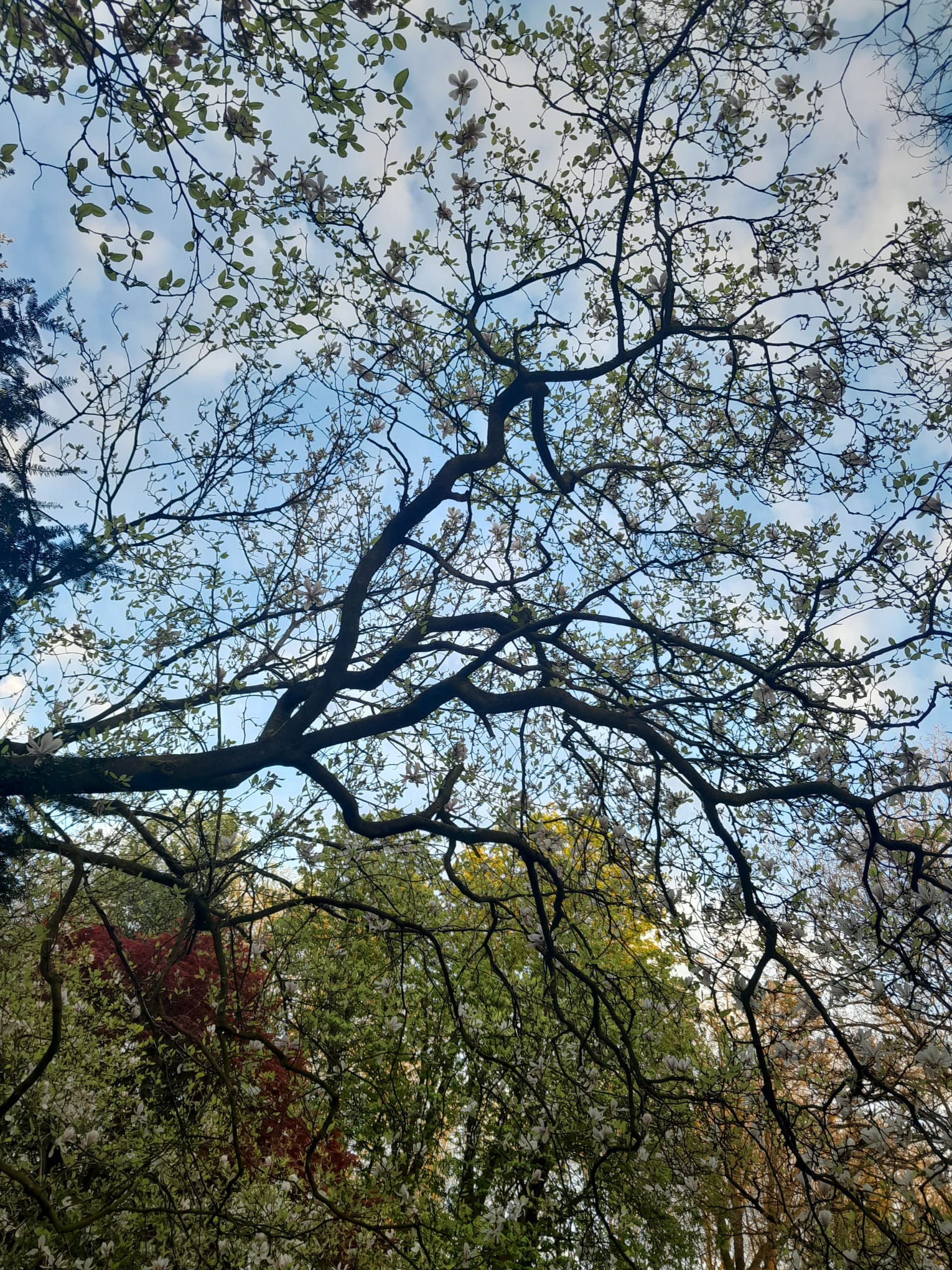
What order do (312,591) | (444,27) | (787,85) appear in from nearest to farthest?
(444,27) → (787,85) → (312,591)

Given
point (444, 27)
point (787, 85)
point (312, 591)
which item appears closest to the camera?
point (444, 27)

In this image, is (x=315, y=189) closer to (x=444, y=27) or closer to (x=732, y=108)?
(x=444, y=27)

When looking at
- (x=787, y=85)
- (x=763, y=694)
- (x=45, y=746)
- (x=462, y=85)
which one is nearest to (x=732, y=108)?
(x=787, y=85)

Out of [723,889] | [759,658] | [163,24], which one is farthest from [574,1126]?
[163,24]

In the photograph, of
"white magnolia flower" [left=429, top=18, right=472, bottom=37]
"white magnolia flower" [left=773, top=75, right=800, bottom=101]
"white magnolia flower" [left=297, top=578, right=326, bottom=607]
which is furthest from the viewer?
"white magnolia flower" [left=297, top=578, right=326, bottom=607]

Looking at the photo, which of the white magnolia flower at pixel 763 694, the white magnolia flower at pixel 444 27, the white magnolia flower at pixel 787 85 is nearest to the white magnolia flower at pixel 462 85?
the white magnolia flower at pixel 444 27

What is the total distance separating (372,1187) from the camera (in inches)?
273

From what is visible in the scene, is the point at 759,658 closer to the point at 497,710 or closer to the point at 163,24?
the point at 497,710

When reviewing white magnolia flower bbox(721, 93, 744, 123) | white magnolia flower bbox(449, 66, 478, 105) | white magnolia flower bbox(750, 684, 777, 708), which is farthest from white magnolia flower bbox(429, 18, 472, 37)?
white magnolia flower bbox(750, 684, 777, 708)

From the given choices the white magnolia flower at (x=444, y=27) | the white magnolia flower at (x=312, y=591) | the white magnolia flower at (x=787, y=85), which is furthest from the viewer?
the white magnolia flower at (x=312, y=591)

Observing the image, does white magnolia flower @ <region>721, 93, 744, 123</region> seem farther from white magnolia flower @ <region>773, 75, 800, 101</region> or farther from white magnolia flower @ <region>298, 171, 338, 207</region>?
white magnolia flower @ <region>298, 171, 338, 207</region>

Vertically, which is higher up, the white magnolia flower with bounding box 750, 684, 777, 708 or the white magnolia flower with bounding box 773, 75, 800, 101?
the white magnolia flower with bounding box 773, 75, 800, 101

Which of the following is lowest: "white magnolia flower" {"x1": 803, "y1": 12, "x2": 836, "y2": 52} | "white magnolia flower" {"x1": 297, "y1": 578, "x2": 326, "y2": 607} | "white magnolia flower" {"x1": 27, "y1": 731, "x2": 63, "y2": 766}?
"white magnolia flower" {"x1": 27, "y1": 731, "x2": 63, "y2": 766}

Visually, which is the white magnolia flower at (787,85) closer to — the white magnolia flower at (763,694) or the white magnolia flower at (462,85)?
the white magnolia flower at (462,85)
